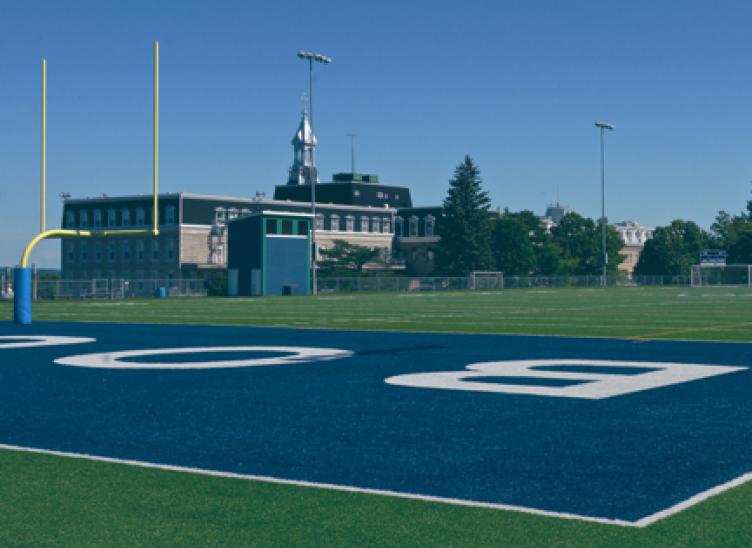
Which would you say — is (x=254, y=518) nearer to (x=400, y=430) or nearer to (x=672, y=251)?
(x=400, y=430)

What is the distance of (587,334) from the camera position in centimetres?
2206

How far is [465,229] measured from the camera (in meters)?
110

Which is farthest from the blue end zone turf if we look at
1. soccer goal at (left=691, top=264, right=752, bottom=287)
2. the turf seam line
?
soccer goal at (left=691, top=264, right=752, bottom=287)

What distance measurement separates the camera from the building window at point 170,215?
106 metres

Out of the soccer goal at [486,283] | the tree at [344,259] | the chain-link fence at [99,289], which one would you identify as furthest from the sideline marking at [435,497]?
the tree at [344,259]

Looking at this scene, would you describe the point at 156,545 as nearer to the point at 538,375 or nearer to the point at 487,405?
the point at 487,405

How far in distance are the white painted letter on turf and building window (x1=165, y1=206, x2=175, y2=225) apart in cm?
9361

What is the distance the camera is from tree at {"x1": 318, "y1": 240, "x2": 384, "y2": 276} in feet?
357

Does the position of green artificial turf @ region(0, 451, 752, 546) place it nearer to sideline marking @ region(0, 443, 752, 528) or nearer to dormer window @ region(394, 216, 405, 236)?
sideline marking @ region(0, 443, 752, 528)

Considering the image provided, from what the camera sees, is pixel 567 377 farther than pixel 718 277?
No

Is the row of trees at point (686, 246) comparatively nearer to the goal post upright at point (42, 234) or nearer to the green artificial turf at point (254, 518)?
the goal post upright at point (42, 234)

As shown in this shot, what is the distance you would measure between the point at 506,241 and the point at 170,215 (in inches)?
1537

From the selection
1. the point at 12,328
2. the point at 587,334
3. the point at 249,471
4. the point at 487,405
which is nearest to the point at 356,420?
the point at 487,405

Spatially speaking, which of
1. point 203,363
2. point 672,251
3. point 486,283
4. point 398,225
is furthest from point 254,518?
point 672,251
